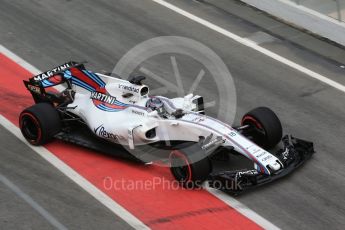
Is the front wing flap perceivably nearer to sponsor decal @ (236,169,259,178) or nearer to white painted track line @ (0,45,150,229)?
sponsor decal @ (236,169,259,178)

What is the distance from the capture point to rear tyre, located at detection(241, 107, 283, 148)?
1190 centimetres

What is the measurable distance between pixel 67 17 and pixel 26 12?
3.48 feet

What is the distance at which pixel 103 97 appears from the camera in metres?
12.3

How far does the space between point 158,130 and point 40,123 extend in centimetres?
206

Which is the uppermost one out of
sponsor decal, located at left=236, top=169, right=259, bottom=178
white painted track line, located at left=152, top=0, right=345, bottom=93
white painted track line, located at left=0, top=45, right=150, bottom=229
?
white painted track line, located at left=152, top=0, right=345, bottom=93

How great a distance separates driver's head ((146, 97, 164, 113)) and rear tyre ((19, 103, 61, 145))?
65.3 inches

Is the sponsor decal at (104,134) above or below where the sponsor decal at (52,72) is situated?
below

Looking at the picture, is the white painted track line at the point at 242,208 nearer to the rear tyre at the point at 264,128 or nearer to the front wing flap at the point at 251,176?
the front wing flap at the point at 251,176

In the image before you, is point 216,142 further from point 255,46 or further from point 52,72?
point 255,46

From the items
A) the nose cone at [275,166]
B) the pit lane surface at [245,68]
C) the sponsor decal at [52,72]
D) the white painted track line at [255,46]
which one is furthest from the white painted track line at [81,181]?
the white painted track line at [255,46]

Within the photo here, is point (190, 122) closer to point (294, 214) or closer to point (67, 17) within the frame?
point (294, 214)

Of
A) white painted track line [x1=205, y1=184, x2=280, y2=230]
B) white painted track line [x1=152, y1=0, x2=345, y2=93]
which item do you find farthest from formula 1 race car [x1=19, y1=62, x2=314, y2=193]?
white painted track line [x1=152, y1=0, x2=345, y2=93]

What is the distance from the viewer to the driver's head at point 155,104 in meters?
11.8

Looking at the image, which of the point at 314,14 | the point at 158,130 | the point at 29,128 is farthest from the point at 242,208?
the point at 314,14
